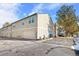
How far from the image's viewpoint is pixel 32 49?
4.64 metres

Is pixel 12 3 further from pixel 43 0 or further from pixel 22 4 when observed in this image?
pixel 43 0

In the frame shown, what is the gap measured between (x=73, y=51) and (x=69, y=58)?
14 cm

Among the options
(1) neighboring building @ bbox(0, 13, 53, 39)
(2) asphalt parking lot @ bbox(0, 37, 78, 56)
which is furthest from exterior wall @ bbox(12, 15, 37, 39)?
(2) asphalt parking lot @ bbox(0, 37, 78, 56)

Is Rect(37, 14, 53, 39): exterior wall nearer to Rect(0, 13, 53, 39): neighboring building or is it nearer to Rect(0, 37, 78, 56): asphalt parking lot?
Rect(0, 13, 53, 39): neighboring building

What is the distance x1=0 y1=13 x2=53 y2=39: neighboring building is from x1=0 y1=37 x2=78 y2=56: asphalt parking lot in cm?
12

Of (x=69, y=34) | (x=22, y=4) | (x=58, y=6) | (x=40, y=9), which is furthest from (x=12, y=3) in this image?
(x=69, y=34)

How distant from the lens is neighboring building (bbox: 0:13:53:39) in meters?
4.69

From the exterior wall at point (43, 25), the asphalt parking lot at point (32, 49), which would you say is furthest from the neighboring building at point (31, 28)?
the asphalt parking lot at point (32, 49)

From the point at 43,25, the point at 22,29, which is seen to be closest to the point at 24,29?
the point at 22,29

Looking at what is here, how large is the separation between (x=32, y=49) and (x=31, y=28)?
345 mm

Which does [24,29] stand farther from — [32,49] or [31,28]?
[32,49]

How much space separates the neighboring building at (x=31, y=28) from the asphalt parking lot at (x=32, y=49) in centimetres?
12

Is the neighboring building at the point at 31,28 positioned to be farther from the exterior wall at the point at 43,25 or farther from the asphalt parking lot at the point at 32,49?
the asphalt parking lot at the point at 32,49

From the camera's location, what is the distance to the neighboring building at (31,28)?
4691 mm
